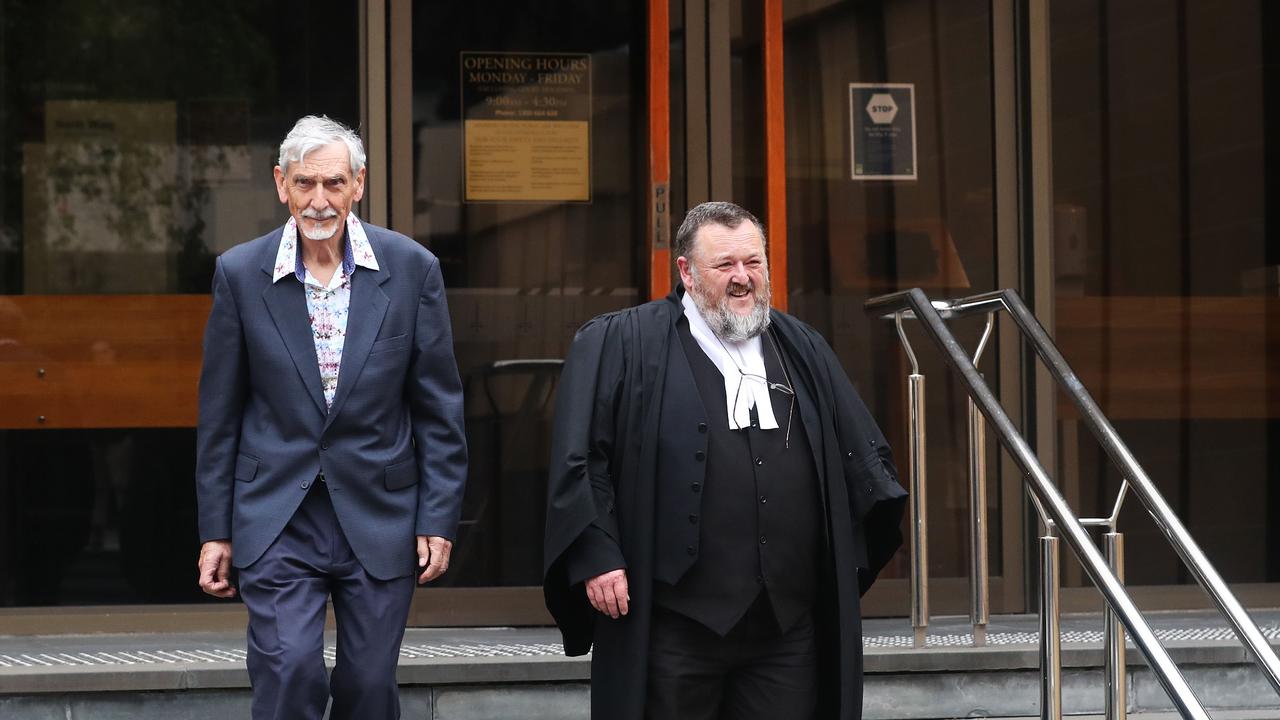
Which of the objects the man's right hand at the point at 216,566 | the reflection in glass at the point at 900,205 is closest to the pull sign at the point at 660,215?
the reflection in glass at the point at 900,205

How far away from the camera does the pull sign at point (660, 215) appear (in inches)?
242

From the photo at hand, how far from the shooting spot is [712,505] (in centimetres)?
358

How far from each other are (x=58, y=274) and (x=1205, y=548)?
460 cm

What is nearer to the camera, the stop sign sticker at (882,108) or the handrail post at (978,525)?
the handrail post at (978,525)

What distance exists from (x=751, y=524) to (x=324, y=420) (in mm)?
963

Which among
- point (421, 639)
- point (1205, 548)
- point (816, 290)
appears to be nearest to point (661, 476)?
point (421, 639)

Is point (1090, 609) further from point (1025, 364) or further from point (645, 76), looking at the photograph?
point (645, 76)

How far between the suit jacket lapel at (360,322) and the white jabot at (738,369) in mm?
726

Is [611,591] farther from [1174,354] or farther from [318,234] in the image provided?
[1174,354]

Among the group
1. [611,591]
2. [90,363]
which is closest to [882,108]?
[90,363]

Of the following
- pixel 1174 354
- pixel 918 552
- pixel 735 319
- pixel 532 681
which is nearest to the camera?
pixel 735 319

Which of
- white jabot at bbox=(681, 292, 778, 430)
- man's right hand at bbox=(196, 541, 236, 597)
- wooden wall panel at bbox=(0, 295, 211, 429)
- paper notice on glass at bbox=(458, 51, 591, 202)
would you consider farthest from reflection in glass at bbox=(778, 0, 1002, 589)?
man's right hand at bbox=(196, 541, 236, 597)

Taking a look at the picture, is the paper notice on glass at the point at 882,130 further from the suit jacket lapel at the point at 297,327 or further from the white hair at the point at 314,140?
the suit jacket lapel at the point at 297,327

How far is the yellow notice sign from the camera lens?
6.16 meters
